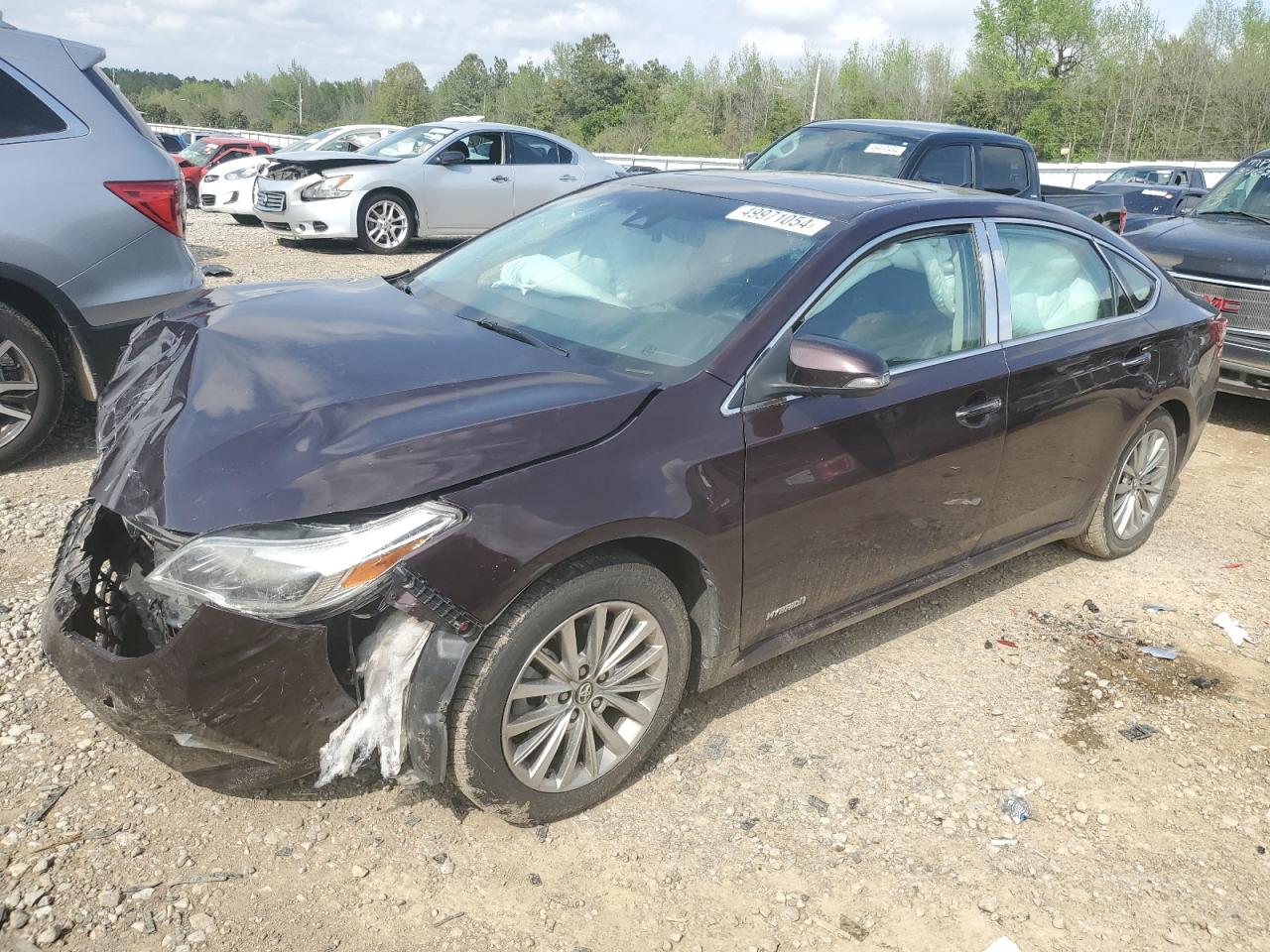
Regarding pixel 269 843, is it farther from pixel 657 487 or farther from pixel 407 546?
pixel 657 487

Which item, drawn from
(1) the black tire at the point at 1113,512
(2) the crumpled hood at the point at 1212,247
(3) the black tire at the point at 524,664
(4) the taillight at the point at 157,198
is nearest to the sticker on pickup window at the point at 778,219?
(3) the black tire at the point at 524,664

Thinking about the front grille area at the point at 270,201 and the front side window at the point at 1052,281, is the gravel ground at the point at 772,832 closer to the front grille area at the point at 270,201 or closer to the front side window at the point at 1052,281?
the front side window at the point at 1052,281

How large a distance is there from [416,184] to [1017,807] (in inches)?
437

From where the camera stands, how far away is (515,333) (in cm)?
331

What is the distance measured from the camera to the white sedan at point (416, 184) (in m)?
12.2

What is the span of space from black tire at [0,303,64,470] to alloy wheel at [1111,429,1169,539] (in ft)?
16.1

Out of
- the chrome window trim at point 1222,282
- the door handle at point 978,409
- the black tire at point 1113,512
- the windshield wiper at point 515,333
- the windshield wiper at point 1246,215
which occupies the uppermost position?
the windshield wiper at point 1246,215

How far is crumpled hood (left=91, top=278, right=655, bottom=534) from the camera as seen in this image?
2.41m

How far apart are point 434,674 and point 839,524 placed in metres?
1.42

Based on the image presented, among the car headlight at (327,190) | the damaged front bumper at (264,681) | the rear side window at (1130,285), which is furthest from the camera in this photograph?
the car headlight at (327,190)

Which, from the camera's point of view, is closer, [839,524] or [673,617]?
[673,617]

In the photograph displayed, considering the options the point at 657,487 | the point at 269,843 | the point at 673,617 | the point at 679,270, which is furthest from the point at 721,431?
the point at 269,843

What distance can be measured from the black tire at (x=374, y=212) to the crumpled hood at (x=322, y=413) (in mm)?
9345

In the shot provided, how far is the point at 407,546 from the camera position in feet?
7.76
